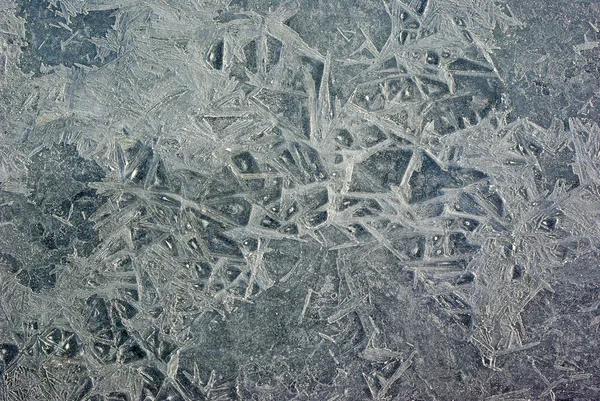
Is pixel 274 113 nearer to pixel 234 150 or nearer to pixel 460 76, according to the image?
pixel 234 150

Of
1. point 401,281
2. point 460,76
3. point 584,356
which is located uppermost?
point 460,76

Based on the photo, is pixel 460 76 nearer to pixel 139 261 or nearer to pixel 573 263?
pixel 573 263

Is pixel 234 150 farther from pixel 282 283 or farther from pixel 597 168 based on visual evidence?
pixel 597 168

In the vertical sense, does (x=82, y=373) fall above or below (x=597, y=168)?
below

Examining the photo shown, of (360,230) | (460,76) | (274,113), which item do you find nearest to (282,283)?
(360,230)

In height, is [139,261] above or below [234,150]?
below

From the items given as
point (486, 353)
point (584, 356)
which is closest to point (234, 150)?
point (486, 353)
